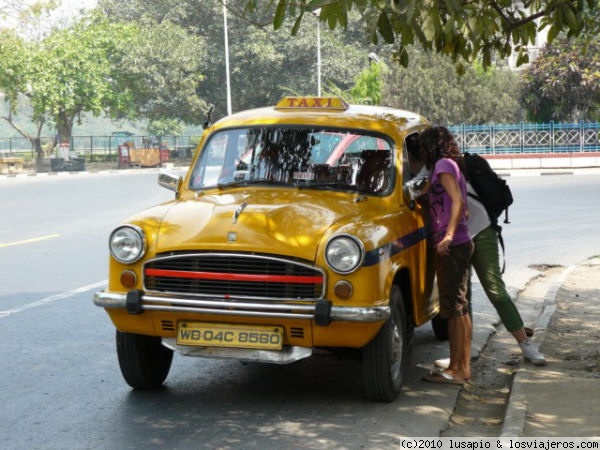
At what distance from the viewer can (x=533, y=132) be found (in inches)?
1683

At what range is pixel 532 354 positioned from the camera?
313 inches

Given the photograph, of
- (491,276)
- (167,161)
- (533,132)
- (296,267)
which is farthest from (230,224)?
(167,161)

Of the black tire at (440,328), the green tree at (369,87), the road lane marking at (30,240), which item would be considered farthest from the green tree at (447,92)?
the black tire at (440,328)

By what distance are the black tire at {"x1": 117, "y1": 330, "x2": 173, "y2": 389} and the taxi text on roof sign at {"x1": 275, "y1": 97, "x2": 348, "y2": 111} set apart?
2095mm

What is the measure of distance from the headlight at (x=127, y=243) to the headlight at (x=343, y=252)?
117 cm

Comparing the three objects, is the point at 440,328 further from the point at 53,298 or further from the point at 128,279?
the point at 53,298

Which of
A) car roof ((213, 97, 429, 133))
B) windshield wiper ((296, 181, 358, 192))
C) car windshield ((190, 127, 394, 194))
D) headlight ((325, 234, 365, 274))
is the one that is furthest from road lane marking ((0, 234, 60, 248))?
headlight ((325, 234, 365, 274))

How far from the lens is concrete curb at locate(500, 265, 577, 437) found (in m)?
6.00

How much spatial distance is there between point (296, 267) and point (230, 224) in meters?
0.52

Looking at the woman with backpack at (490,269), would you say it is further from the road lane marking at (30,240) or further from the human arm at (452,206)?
the road lane marking at (30,240)

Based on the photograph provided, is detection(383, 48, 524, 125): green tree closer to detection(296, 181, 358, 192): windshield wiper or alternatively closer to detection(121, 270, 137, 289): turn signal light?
detection(296, 181, 358, 192): windshield wiper

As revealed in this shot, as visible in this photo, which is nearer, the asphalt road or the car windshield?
the asphalt road

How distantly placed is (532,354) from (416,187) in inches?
63.9

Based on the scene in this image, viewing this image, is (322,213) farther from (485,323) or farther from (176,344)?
(485,323)
